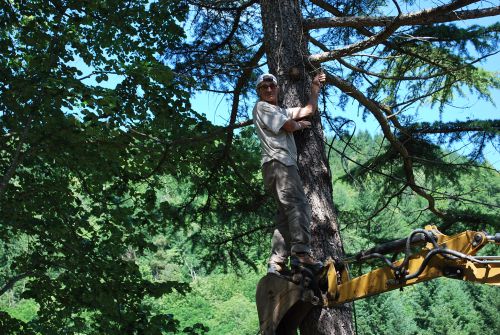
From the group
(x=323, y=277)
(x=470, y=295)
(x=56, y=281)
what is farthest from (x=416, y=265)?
(x=470, y=295)

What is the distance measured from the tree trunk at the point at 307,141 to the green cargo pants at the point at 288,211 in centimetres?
28

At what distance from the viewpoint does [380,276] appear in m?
4.29

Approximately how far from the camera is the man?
4.79 m

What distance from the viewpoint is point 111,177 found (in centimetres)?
951

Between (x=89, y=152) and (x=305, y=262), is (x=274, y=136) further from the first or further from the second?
(x=89, y=152)

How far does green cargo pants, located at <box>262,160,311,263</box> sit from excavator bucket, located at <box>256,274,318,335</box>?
22 cm

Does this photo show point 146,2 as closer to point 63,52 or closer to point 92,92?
point 63,52

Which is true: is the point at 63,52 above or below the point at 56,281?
above

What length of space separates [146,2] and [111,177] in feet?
8.21

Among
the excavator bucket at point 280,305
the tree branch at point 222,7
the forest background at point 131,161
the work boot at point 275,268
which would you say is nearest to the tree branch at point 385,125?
the forest background at point 131,161

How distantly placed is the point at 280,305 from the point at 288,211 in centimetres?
65

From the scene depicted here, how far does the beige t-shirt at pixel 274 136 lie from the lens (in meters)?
5.02

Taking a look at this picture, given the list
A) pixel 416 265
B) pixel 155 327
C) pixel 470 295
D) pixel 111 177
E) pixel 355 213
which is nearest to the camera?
pixel 416 265

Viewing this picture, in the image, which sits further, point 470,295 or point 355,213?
point 470,295
